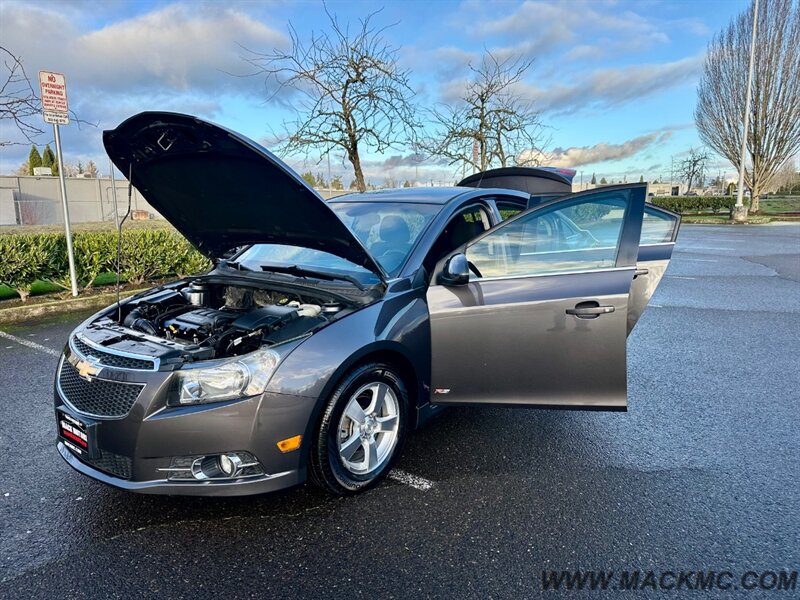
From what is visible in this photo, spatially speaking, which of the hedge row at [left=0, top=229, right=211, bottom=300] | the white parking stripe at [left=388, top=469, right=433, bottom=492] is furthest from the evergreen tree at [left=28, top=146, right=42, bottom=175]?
the white parking stripe at [left=388, top=469, right=433, bottom=492]

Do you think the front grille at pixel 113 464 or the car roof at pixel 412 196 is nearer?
the front grille at pixel 113 464

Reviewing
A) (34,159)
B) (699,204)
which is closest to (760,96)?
(699,204)

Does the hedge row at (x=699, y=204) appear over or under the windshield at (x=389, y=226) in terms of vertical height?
over

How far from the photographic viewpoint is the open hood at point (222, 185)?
9.00 feet

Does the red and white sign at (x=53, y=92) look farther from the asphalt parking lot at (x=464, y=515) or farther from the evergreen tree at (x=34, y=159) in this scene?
the evergreen tree at (x=34, y=159)

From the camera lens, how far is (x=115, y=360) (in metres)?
2.59

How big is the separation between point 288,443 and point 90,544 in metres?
1.05

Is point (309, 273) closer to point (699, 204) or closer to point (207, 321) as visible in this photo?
point (207, 321)

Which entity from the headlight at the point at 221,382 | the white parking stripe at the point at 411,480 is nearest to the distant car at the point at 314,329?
the headlight at the point at 221,382

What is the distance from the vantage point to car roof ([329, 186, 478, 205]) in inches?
158

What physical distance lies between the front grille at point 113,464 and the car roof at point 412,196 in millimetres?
2571

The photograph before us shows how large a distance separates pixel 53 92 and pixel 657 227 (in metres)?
7.99

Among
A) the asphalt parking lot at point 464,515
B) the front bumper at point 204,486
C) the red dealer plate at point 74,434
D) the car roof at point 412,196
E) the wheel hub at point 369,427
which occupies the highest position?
the car roof at point 412,196

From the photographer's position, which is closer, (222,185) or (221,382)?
(221,382)
